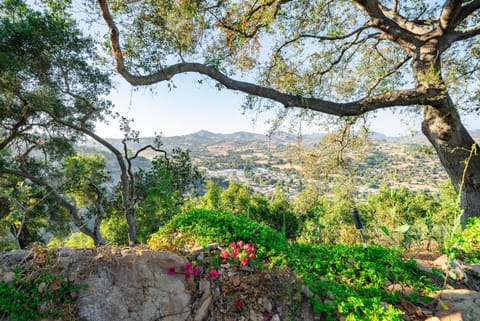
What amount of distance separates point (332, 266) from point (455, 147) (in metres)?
4.21

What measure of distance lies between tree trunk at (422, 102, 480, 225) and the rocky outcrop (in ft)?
19.1

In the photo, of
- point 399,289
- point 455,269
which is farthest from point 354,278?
point 455,269

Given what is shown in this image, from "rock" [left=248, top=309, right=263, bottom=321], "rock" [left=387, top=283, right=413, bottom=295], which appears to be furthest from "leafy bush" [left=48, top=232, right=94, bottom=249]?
"rock" [left=387, top=283, right=413, bottom=295]

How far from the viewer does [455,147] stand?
4.80 metres

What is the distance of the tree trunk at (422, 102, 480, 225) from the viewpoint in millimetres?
4801

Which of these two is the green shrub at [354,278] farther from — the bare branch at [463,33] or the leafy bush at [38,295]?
the bare branch at [463,33]

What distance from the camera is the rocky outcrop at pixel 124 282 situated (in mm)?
2139

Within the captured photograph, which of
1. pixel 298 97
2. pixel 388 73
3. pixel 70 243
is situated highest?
pixel 388 73

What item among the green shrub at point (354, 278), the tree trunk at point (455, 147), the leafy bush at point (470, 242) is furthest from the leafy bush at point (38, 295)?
the tree trunk at point (455, 147)

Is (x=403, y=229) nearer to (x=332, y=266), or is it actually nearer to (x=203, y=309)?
(x=332, y=266)

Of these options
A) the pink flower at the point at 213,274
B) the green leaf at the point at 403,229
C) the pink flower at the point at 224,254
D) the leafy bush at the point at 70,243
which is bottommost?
the leafy bush at the point at 70,243

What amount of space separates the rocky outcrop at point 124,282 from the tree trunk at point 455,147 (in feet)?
19.1

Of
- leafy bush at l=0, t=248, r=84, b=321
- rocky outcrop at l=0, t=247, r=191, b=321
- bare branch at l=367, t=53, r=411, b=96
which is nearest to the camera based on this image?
leafy bush at l=0, t=248, r=84, b=321

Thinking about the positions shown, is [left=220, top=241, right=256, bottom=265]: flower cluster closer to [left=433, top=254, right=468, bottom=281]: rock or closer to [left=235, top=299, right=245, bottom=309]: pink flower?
[left=235, top=299, right=245, bottom=309]: pink flower
